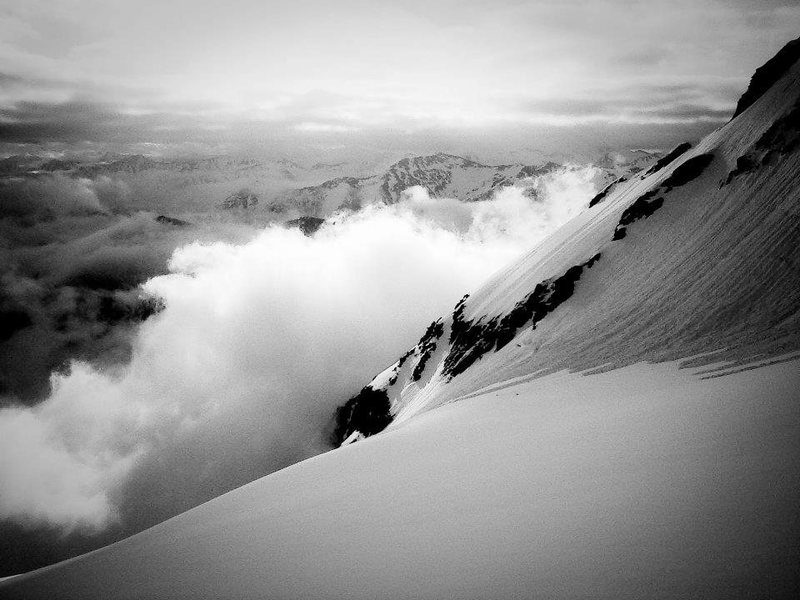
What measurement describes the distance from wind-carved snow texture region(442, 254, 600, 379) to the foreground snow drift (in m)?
20.3

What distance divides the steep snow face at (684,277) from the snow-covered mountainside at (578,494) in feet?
0.61

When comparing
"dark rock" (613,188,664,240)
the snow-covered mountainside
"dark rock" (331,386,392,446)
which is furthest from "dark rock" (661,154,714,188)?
"dark rock" (331,386,392,446)

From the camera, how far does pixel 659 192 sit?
31.7m

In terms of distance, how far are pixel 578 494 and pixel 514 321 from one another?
1169 inches

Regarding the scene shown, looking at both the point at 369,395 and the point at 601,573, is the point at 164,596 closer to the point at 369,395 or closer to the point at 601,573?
the point at 601,573

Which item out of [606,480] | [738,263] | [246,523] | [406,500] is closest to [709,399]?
[606,480]

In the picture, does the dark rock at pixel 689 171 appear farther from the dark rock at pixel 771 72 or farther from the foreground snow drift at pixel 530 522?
the foreground snow drift at pixel 530 522

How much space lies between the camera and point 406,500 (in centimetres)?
736

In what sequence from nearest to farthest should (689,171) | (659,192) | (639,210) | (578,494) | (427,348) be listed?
(578,494)
(689,171)
(659,192)
(639,210)
(427,348)

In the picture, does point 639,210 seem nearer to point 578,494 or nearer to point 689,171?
point 689,171

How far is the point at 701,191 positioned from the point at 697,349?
19713mm

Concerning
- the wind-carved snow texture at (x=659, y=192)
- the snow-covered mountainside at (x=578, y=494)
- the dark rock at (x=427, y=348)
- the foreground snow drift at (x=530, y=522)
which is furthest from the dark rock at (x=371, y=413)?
the foreground snow drift at (x=530, y=522)

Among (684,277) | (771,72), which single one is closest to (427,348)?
(684,277)

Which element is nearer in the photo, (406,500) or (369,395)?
(406,500)
